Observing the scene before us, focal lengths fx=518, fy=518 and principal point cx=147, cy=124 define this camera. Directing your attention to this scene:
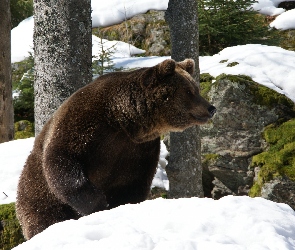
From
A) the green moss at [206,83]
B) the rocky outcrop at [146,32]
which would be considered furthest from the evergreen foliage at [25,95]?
the green moss at [206,83]

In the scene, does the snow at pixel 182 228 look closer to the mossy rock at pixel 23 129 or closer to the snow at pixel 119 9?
the mossy rock at pixel 23 129

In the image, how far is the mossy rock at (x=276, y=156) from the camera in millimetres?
6312

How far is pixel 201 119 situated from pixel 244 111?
2683 mm

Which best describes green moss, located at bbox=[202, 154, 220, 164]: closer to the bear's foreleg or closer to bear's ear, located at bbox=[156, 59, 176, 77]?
bear's ear, located at bbox=[156, 59, 176, 77]

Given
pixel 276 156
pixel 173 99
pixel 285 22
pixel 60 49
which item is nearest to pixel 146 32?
pixel 285 22

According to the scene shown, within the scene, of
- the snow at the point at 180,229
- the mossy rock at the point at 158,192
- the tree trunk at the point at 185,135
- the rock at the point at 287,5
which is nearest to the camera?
the snow at the point at 180,229

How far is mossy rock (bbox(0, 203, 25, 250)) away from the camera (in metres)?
5.81

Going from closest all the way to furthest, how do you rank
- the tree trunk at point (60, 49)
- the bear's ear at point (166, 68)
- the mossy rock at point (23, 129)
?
the bear's ear at point (166, 68)
the tree trunk at point (60, 49)
the mossy rock at point (23, 129)

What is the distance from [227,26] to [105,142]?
302 inches

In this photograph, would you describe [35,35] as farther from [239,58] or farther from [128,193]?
[239,58]

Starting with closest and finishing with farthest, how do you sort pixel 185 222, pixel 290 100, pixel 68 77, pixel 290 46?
pixel 185 222, pixel 68 77, pixel 290 100, pixel 290 46

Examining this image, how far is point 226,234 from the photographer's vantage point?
2.50 metres

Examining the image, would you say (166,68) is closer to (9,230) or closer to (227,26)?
(9,230)

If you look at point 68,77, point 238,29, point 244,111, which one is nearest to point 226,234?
point 68,77
